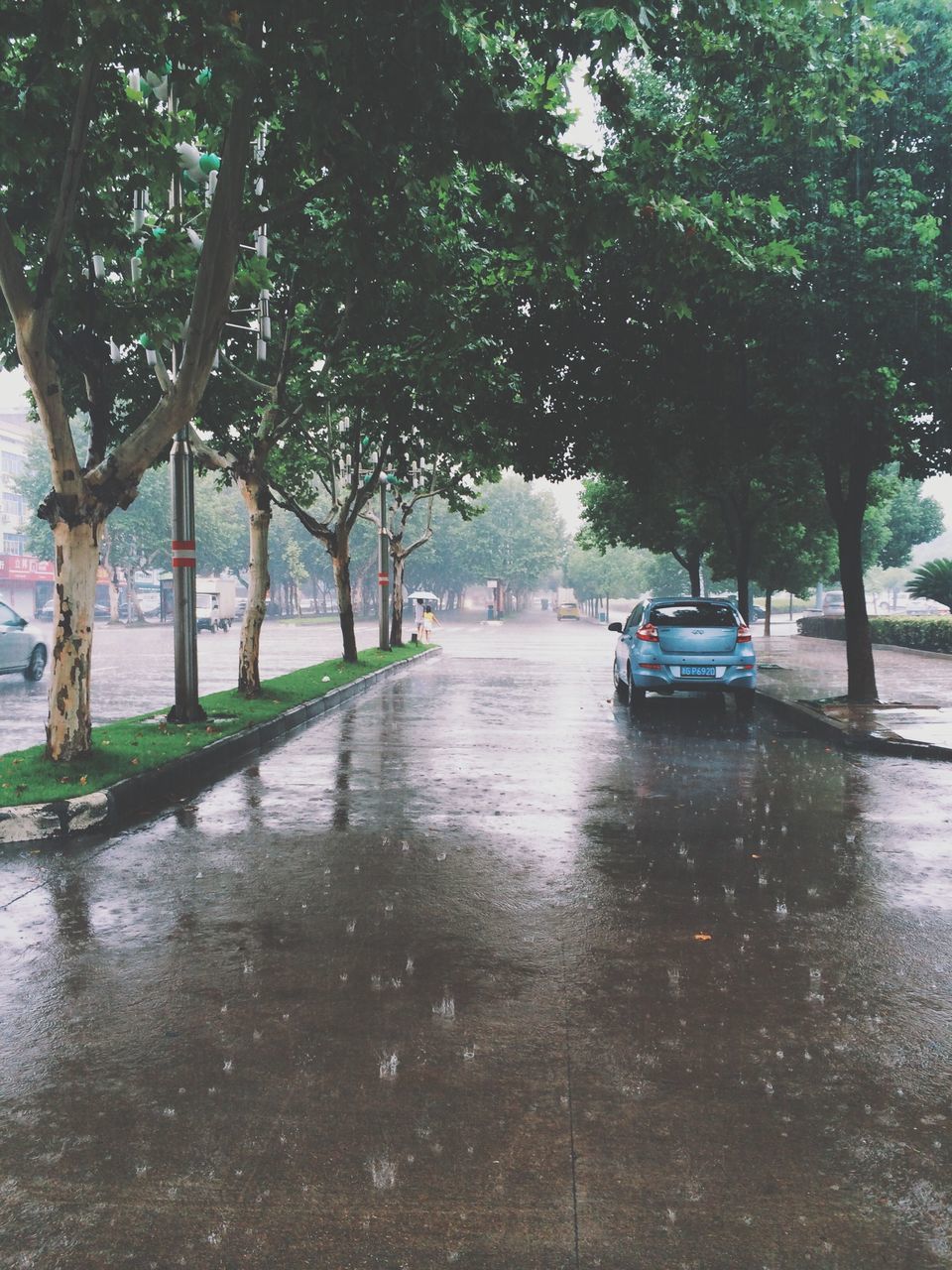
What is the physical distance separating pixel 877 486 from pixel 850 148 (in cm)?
1515

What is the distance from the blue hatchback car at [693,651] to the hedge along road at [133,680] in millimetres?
7073

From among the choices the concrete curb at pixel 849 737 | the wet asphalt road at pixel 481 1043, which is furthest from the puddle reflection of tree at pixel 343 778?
the concrete curb at pixel 849 737

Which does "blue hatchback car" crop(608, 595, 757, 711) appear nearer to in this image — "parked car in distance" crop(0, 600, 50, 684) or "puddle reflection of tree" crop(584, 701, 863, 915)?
"puddle reflection of tree" crop(584, 701, 863, 915)

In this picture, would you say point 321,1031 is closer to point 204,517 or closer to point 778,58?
point 778,58

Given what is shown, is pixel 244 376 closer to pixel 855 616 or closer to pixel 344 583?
pixel 344 583

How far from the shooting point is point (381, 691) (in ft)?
62.6

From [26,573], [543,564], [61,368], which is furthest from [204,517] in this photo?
[61,368]

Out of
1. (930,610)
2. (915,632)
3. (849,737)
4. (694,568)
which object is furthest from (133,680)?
(930,610)

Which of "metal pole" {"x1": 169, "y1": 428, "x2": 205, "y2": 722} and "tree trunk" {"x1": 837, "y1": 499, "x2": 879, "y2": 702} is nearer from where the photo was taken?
"metal pole" {"x1": 169, "y1": 428, "x2": 205, "y2": 722}

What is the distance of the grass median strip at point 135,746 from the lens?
823 centimetres

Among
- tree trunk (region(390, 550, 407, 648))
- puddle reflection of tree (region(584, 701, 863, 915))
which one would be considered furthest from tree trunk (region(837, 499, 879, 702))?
tree trunk (region(390, 550, 407, 648))

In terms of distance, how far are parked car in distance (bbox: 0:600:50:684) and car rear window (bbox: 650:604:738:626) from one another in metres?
12.2

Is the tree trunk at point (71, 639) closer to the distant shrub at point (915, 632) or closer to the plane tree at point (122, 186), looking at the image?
the plane tree at point (122, 186)

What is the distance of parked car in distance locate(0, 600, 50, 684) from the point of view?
20141 mm
